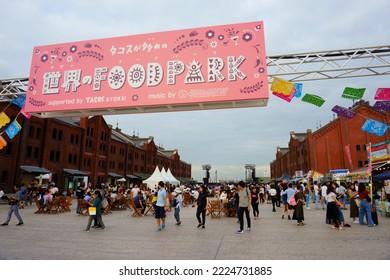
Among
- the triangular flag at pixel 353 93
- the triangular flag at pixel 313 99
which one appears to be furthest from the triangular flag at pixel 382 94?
the triangular flag at pixel 313 99

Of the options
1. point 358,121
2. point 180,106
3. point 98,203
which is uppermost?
point 358,121

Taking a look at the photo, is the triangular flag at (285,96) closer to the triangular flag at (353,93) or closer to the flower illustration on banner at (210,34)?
the triangular flag at (353,93)

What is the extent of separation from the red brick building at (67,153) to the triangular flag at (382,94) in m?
29.8

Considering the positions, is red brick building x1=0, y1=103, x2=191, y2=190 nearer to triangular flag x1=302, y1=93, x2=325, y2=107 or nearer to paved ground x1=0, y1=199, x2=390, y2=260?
paved ground x1=0, y1=199, x2=390, y2=260

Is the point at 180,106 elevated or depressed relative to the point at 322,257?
elevated

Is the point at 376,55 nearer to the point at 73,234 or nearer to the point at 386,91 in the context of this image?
the point at 386,91

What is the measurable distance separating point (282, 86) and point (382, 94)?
3.91 m

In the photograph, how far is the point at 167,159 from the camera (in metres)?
76.9

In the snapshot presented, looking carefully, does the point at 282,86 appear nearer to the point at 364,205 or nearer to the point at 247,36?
the point at 247,36

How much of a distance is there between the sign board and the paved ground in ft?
14.2

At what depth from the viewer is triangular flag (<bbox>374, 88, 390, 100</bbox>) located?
10070 millimetres
